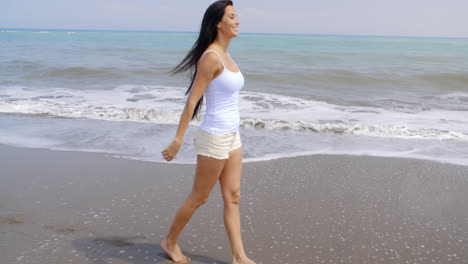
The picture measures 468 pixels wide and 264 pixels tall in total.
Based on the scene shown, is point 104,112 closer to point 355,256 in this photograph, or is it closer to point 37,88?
point 37,88

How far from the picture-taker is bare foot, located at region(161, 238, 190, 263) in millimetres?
2949

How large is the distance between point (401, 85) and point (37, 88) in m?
13.6

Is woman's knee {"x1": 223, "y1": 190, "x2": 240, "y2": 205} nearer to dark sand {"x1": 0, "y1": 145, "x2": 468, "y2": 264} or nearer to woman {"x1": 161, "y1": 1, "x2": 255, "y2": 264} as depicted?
woman {"x1": 161, "y1": 1, "x2": 255, "y2": 264}

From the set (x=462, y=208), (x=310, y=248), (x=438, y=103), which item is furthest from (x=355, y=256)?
(x=438, y=103)

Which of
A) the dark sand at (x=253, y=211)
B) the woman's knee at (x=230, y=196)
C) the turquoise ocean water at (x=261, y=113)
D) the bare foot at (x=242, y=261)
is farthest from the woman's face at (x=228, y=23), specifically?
the turquoise ocean water at (x=261, y=113)

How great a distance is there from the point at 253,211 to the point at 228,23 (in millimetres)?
1894

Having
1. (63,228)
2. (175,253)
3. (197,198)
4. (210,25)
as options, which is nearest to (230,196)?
(197,198)

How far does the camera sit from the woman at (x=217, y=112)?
8.37 ft

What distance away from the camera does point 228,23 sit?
2.60m

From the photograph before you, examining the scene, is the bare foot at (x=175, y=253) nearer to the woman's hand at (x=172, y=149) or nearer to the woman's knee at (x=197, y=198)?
the woman's knee at (x=197, y=198)

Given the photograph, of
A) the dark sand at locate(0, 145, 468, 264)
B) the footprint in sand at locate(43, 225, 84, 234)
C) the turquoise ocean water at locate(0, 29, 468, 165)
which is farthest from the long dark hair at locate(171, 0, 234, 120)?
the turquoise ocean water at locate(0, 29, 468, 165)

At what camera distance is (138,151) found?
5.90 meters

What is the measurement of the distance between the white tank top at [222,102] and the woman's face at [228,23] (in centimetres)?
20

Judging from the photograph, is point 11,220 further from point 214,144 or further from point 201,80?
point 201,80
